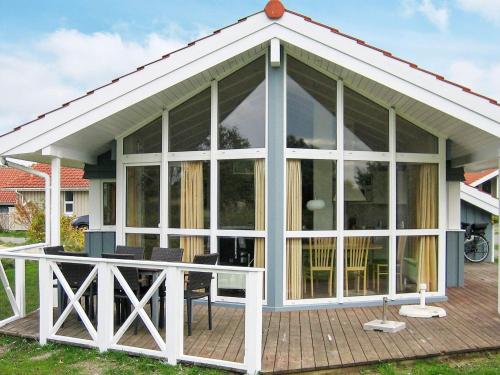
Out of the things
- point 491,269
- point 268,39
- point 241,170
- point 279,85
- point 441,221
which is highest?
point 268,39

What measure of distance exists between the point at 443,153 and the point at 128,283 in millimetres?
4748

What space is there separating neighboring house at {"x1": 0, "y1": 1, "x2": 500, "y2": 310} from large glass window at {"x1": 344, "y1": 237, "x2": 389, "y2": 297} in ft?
0.06

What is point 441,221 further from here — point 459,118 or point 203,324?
point 203,324

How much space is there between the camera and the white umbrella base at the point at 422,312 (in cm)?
660

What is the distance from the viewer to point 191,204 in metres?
7.38

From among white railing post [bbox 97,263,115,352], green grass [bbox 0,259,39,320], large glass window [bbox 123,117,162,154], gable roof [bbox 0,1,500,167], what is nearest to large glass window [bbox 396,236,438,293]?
gable roof [bbox 0,1,500,167]

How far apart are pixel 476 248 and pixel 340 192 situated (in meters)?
8.16

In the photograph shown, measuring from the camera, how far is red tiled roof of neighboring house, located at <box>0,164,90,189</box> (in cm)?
2578

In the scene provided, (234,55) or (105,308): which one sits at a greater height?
(234,55)

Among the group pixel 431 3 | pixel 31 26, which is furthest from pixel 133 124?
pixel 431 3

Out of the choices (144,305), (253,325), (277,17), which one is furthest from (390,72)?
(144,305)

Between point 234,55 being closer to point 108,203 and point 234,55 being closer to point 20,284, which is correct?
point 108,203

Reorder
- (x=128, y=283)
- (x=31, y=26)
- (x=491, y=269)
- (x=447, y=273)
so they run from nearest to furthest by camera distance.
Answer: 1. (x=128, y=283)
2. (x=447, y=273)
3. (x=491, y=269)
4. (x=31, y=26)

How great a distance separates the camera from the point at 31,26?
14.2m
